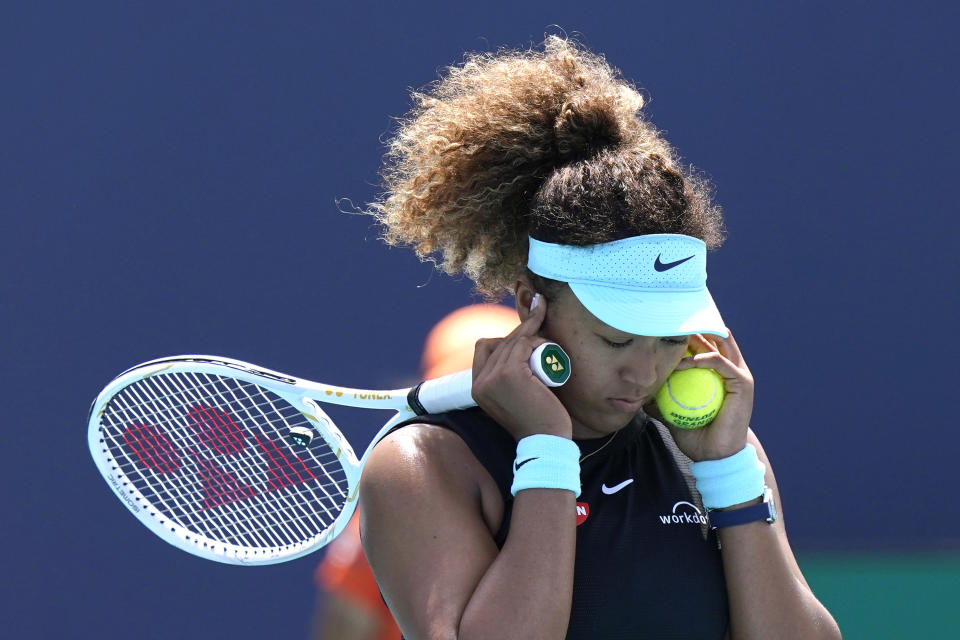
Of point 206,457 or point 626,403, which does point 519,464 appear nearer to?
point 626,403

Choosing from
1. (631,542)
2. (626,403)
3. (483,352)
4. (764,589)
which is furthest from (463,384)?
(764,589)

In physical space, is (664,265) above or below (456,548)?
above

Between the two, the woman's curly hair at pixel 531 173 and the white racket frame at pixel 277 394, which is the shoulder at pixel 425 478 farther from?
the woman's curly hair at pixel 531 173

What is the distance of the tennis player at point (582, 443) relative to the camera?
1.85 meters

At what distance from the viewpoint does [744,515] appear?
203 cm

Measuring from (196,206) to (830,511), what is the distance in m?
2.46

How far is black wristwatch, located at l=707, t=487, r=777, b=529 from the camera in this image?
6.66 ft

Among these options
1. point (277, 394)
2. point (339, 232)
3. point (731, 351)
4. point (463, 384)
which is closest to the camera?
point (463, 384)

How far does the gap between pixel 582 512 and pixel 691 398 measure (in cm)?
29

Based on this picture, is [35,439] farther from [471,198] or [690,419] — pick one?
[690,419]

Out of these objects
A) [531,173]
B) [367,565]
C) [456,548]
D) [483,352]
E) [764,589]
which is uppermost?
[531,173]

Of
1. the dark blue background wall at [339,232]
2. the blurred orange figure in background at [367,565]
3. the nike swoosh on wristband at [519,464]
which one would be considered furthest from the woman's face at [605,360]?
the dark blue background wall at [339,232]

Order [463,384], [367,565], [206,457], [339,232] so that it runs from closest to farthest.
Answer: [463,384] < [206,457] < [367,565] < [339,232]

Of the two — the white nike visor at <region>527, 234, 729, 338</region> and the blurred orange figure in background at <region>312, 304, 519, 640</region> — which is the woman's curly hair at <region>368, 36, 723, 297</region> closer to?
the white nike visor at <region>527, 234, 729, 338</region>
